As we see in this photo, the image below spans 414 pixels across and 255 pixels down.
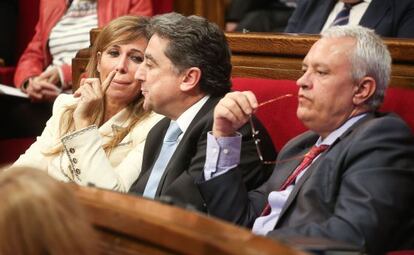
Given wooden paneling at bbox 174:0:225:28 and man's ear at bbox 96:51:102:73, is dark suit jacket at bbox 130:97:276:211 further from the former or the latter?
wooden paneling at bbox 174:0:225:28

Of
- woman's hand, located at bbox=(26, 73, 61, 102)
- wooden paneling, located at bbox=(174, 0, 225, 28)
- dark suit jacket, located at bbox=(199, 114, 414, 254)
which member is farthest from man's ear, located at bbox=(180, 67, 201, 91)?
wooden paneling, located at bbox=(174, 0, 225, 28)

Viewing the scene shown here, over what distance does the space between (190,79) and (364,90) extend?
0.43 meters

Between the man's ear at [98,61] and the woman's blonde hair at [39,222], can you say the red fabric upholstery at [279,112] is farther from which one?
the woman's blonde hair at [39,222]

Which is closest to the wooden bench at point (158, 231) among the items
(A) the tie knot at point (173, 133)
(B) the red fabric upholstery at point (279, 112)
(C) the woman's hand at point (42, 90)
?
(A) the tie knot at point (173, 133)

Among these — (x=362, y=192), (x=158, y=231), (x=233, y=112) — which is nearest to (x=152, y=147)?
(x=233, y=112)

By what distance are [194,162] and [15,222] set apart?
0.97 m

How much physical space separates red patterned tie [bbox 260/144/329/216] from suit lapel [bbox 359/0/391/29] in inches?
28.4

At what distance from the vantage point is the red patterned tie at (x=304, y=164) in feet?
5.41

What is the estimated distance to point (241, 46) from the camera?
2.21 meters

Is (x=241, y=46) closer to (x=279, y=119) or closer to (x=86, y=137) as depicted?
(x=279, y=119)

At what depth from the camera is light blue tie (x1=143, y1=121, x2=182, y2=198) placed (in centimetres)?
191

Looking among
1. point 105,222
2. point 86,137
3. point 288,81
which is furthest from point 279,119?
Result: point 105,222

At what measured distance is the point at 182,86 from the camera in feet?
6.16

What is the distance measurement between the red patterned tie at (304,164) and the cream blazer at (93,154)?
1.34 feet
